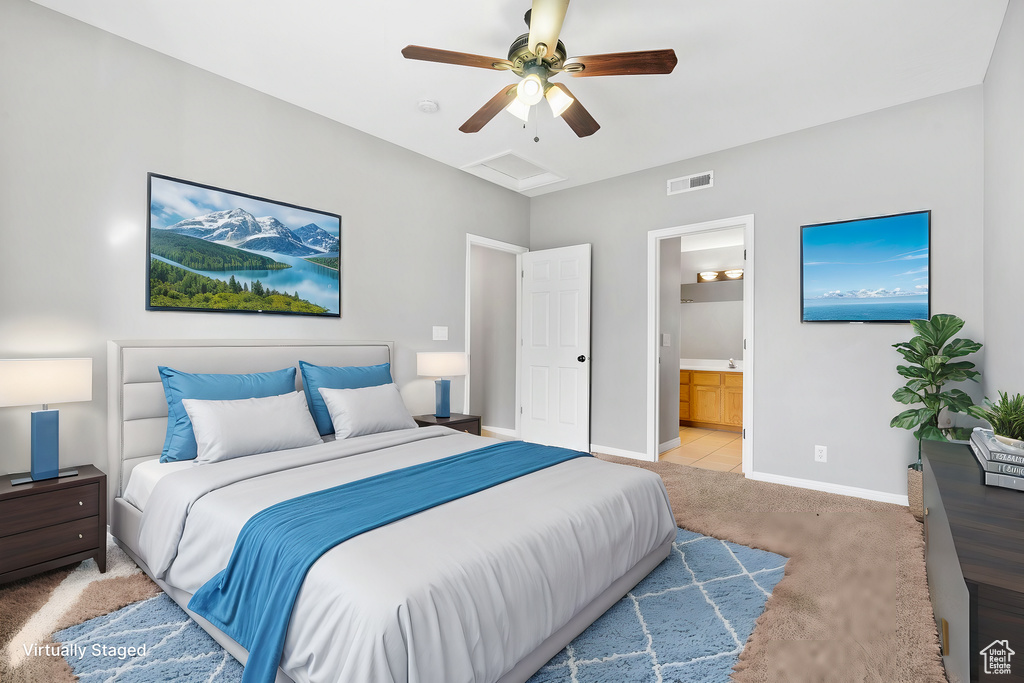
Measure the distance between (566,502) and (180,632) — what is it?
1.58 meters

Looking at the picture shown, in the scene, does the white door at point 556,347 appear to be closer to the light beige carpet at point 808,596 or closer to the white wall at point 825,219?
the white wall at point 825,219

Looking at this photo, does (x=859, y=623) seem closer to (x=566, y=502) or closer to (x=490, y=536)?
(x=566, y=502)

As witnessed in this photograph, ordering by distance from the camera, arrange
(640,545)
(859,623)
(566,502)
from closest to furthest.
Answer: (859,623), (566,502), (640,545)

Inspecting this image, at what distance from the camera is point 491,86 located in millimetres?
3207

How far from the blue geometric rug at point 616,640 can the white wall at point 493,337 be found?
3706mm

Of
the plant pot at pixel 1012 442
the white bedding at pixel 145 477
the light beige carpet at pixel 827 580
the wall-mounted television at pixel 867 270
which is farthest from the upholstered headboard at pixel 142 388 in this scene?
the wall-mounted television at pixel 867 270

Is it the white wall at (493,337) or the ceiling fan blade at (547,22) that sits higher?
the ceiling fan blade at (547,22)

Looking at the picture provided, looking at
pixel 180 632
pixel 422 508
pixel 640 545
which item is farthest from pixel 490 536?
pixel 180 632

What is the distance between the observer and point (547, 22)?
2113 millimetres

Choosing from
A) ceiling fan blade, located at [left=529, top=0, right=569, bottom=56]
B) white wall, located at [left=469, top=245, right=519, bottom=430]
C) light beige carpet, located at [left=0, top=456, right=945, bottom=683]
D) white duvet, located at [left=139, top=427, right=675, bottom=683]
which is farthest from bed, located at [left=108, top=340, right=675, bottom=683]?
white wall, located at [left=469, top=245, right=519, bottom=430]

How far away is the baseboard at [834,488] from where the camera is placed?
3.49m

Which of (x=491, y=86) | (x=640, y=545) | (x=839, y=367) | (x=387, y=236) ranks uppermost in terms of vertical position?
(x=491, y=86)

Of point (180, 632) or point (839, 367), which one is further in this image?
point (839, 367)

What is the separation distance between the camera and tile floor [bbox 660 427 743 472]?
4.64 meters
